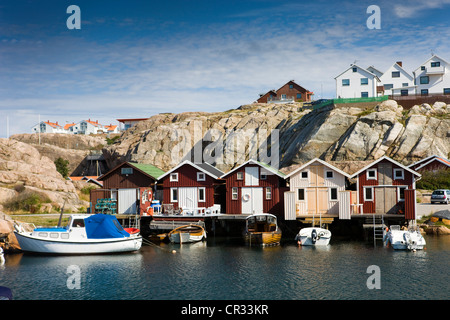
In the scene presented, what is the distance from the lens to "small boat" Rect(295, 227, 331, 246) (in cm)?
4119

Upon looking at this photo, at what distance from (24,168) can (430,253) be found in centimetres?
5454

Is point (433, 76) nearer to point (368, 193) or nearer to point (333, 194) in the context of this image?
point (368, 193)

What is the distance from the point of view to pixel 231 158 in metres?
87.0

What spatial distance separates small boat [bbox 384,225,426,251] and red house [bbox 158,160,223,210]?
20.4m

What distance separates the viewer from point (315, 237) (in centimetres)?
4109

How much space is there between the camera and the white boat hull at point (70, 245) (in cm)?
3756

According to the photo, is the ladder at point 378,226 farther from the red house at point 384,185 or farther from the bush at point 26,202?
the bush at point 26,202

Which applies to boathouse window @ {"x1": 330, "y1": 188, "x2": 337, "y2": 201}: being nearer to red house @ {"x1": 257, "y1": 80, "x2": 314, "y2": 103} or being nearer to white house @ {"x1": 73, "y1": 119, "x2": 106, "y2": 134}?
red house @ {"x1": 257, "y1": 80, "x2": 314, "y2": 103}

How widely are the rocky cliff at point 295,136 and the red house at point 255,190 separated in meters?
24.7

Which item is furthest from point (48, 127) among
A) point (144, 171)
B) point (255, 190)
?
point (255, 190)

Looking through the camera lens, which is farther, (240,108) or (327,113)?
(240,108)

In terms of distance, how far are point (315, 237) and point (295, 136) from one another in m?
42.7

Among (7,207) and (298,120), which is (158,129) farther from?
(7,207)

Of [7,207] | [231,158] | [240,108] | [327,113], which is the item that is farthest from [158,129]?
[7,207]
